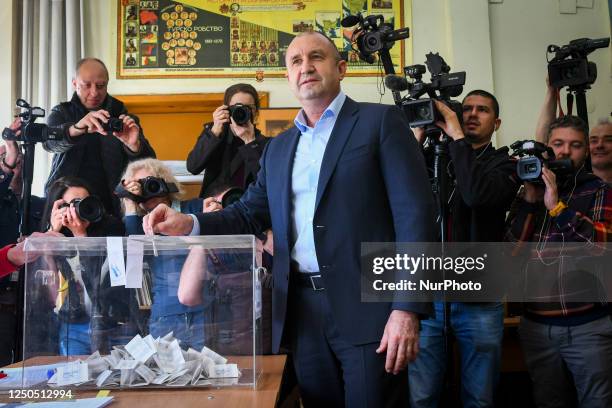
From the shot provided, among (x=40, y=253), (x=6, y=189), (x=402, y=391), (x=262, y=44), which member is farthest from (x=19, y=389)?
(x=262, y=44)

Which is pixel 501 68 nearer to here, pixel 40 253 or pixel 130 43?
pixel 130 43

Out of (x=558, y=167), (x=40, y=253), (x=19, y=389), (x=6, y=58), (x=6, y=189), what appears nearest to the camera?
(x=19, y=389)

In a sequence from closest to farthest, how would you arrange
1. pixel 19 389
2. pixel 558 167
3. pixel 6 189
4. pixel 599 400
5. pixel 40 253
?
1. pixel 19 389
2. pixel 40 253
3. pixel 599 400
4. pixel 558 167
5. pixel 6 189

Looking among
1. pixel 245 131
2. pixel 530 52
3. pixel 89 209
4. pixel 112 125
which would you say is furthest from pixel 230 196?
pixel 530 52

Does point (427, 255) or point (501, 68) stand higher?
point (501, 68)

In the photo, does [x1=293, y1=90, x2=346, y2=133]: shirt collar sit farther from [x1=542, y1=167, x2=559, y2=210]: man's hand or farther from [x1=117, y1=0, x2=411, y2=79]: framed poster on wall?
[x1=117, y1=0, x2=411, y2=79]: framed poster on wall

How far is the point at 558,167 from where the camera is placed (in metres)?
2.14

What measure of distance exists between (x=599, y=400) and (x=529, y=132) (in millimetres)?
2423

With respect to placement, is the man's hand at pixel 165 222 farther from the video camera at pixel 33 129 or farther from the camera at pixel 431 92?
the video camera at pixel 33 129

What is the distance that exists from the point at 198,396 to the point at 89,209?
985 millimetres

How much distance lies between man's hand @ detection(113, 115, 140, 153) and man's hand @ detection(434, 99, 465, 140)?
131 cm

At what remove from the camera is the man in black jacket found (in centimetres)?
259

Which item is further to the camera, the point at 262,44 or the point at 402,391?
the point at 262,44

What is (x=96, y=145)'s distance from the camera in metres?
2.72
